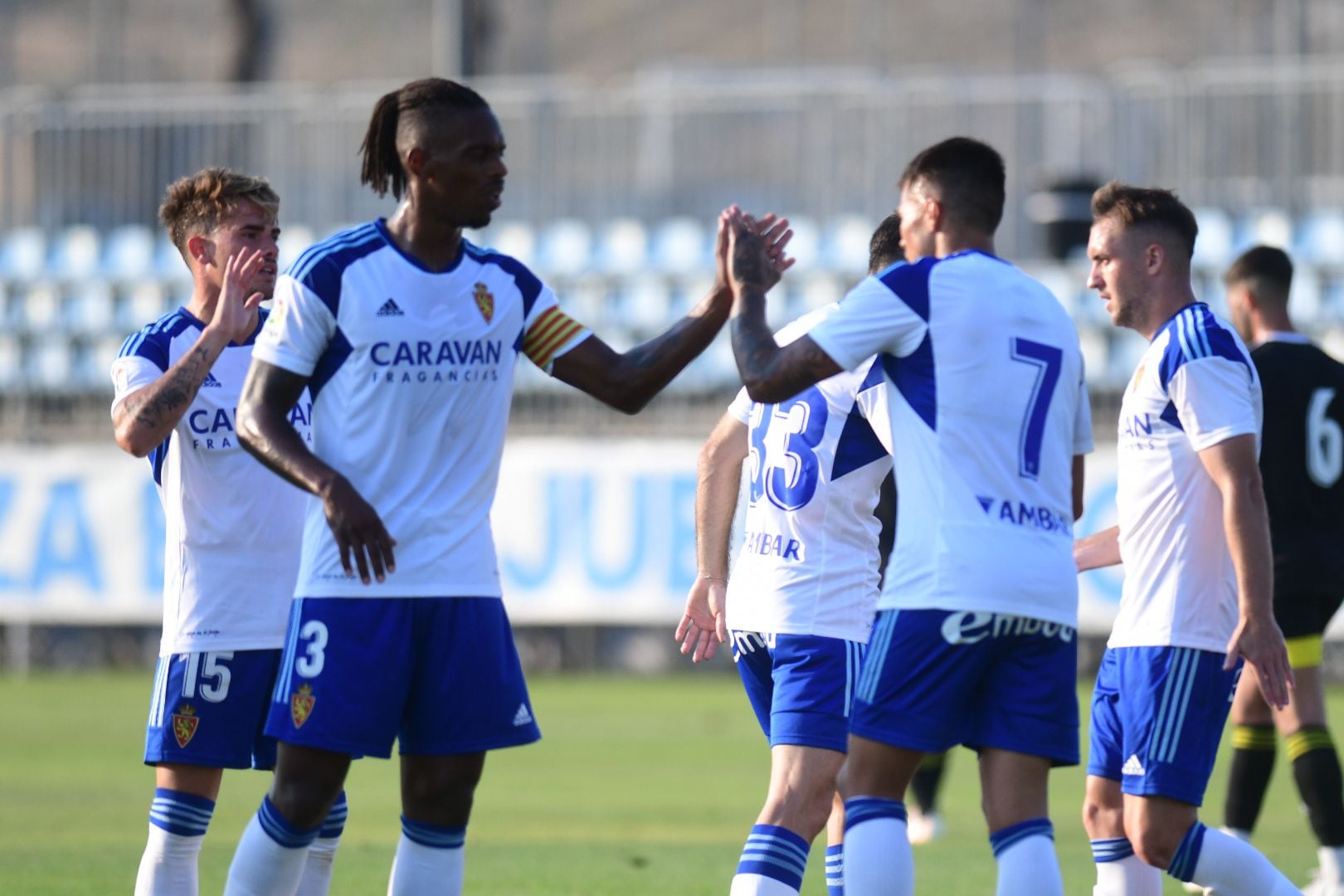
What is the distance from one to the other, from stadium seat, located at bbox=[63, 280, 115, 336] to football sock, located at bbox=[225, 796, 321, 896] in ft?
58.7

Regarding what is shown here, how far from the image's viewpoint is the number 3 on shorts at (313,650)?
16.0 ft

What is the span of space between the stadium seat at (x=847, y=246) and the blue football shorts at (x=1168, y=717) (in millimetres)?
14067

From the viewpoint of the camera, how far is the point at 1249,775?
8.07 metres

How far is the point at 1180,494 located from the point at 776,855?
158cm

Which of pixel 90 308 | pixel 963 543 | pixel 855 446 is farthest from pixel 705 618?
pixel 90 308

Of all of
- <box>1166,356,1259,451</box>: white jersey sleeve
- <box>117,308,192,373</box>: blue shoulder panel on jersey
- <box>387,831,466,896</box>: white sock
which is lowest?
<box>387,831,466,896</box>: white sock

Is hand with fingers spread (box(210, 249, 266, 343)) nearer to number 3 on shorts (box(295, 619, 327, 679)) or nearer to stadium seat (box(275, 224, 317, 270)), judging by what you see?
Result: number 3 on shorts (box(295, 619, 327, 679))

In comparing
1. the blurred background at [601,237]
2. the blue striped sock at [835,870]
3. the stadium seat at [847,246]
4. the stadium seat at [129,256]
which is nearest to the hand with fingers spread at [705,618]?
the blue striped sock at [835,870]

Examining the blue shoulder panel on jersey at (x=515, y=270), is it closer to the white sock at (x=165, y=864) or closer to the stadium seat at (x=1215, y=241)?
the white sock at (x=165, y=864)

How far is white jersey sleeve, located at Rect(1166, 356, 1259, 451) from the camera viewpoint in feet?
18.3

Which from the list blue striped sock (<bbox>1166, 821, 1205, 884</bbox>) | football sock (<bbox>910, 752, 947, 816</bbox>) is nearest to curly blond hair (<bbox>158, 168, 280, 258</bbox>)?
blue striped sock (<bbox>1166, 821, 1205, 884</bbox>)

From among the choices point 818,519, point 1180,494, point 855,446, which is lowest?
point 818,519

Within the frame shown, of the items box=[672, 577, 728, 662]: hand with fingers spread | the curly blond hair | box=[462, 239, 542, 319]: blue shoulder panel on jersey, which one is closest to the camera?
box=[462, 239, 542, 319]: blue shoulder panel on jersey

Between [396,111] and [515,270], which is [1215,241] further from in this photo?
[396,111]
